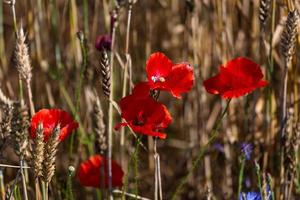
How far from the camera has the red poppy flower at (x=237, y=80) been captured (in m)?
1.30

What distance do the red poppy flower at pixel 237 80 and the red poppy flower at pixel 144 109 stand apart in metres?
0.14

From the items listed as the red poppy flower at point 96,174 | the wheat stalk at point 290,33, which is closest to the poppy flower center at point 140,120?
the red poppy flower at point 96,174

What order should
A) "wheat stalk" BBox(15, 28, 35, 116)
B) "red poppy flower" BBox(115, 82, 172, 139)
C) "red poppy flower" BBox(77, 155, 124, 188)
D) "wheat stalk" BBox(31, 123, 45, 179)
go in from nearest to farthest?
1. "wheat stalk" BBox(31, 123, 45, 179)
2. "red poppy flower" BBox(115, 82, 172, 139)
3. "wheat stalk" BBox(15, 28, 35, 116)
4. "red poppy flower" BBox(77, 155, 124, 188)

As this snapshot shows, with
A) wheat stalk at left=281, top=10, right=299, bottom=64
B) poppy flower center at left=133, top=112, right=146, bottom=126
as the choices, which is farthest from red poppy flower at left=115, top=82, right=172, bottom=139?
wheat stalk at left=281, top=10, right=299, bottom=64

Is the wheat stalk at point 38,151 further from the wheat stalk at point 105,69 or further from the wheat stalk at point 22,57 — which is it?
the wheat stalk at point 22,57

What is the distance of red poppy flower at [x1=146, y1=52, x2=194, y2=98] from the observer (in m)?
1.27

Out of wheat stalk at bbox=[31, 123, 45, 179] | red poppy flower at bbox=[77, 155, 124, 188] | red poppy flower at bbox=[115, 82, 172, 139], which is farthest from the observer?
red poppy flower at bbox=[77, 155, 124, 188]

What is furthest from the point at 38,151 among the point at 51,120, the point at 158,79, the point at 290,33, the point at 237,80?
the point at 290,33

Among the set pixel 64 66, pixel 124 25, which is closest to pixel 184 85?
pixel 64 66

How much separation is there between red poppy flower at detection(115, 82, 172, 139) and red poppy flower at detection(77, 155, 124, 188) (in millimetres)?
273

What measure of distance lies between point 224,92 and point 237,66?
0.35 ft

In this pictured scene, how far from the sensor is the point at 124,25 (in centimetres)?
246

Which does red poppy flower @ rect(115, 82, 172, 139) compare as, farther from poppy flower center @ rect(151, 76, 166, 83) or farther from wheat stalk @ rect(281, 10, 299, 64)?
wheat stalk @ rect(281, 10, 299, 64)

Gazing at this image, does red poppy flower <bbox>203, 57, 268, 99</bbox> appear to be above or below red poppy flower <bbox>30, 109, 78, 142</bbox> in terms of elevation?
above
